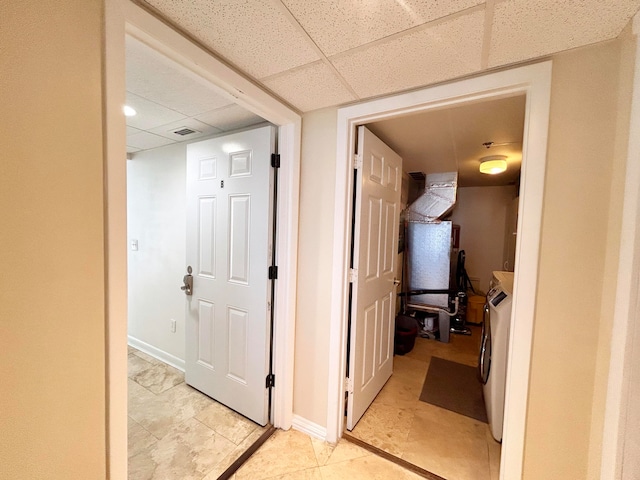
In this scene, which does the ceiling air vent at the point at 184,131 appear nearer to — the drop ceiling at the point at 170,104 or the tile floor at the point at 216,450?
the drop ceiling at the point at 170,104

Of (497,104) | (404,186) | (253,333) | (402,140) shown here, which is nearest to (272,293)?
(253,333)

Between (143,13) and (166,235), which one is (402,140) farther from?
(166,235)

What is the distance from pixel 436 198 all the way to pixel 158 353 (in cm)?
377

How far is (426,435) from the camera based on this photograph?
172 cm

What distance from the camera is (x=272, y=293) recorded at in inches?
67.6

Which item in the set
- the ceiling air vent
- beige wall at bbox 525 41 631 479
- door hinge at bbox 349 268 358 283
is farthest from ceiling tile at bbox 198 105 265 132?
beige wall at bbox 525 41 631 479

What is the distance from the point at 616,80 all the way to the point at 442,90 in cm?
63

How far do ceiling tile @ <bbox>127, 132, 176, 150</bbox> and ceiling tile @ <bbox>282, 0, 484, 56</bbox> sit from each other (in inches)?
72.9

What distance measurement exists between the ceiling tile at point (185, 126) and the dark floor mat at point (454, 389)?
290cm

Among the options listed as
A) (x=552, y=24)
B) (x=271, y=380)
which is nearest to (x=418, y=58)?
(x=552, y=24)

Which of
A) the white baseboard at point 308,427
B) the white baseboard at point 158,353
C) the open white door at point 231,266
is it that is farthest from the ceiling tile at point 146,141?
the white baseboard at point 308,427

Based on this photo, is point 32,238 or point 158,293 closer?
point 32,238

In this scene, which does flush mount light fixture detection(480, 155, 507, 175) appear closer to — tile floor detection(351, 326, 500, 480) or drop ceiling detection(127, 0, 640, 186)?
drop ceiling detection(127, 0, 640, 186)

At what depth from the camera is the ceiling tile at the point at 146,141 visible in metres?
2.13
